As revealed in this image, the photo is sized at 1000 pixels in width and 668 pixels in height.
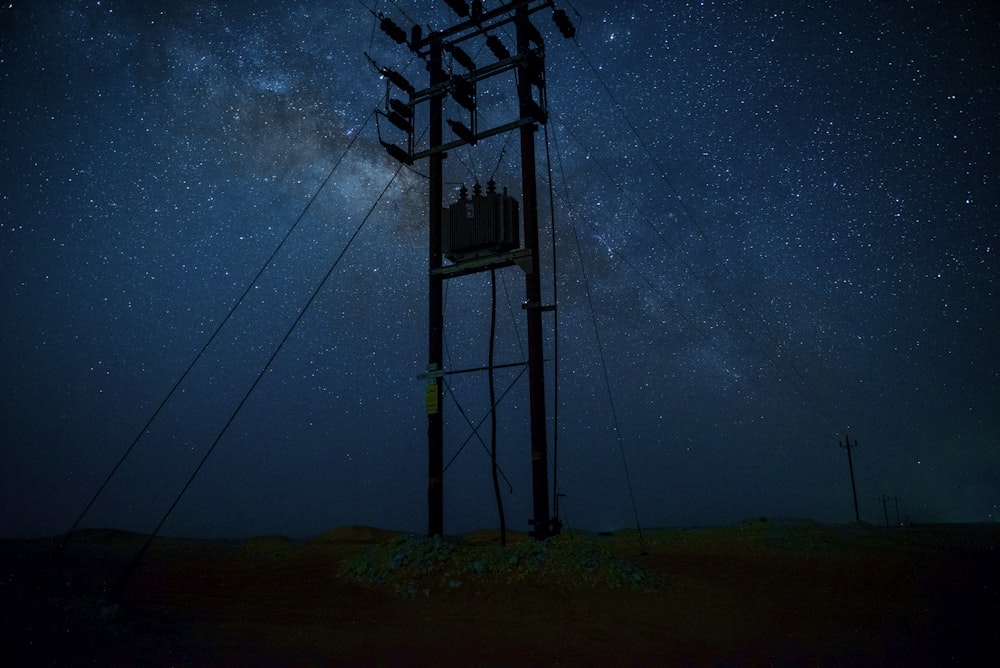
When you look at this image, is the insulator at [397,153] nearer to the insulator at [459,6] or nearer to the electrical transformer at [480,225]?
the electrical transformer at [480,225]

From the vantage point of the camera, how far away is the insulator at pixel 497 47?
13.9 metres

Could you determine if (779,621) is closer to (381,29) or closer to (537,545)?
(537,545)

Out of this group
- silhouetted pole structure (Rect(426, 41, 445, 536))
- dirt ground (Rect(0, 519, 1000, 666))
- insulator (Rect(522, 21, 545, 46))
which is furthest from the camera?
insulator (Rect(522, 21, 545, 46))

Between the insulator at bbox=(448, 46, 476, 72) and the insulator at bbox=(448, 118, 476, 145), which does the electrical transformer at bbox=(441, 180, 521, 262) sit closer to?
the insulator at bbox=(448, 118, 476, 145)

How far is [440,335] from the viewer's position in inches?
529

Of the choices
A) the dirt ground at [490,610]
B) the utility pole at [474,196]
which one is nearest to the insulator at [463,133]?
the utility pole at [474,196]

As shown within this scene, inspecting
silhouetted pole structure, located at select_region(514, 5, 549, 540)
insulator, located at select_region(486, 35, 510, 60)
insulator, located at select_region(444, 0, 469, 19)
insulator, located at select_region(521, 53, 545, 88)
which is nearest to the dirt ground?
silhouetted pole structure, located at select_region(514, 5, 549, 540)

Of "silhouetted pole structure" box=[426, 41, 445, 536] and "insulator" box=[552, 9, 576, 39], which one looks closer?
"silhouetted pole structure" box=[426, 41, 445, 536]

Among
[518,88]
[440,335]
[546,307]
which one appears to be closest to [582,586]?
[546,307]

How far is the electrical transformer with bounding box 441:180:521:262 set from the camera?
12.8 metres

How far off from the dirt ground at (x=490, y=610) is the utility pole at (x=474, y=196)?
6.65ft

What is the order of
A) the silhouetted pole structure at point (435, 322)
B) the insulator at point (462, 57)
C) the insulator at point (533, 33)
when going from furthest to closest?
the insulator at point (462, 57), the insulator at point (533, 33), the silhouetted pole structure at point (435, 322)

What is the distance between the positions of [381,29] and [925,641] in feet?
53.7

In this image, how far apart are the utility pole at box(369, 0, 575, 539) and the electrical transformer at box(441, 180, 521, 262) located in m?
0.02
